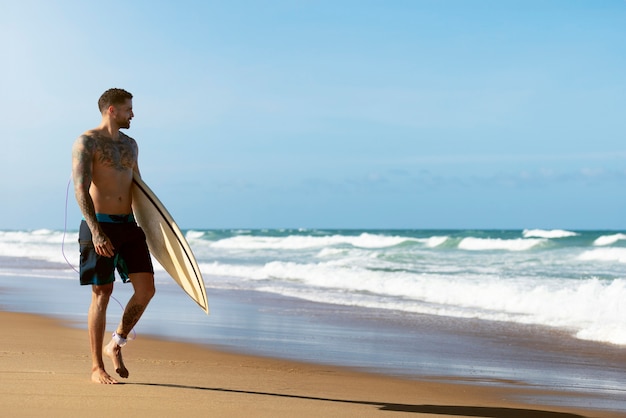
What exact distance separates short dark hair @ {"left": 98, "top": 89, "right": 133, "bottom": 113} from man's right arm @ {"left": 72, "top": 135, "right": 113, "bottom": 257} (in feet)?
0.77

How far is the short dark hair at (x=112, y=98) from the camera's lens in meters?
4.70

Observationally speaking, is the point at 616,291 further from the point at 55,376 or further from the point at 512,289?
the point at 55,376

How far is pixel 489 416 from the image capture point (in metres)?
4.52

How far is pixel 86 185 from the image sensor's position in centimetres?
454

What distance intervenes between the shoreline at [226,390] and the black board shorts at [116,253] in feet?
2.07

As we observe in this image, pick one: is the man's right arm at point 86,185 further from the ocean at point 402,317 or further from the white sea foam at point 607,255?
the white sea foam at point 607,255

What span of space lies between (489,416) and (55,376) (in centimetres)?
254

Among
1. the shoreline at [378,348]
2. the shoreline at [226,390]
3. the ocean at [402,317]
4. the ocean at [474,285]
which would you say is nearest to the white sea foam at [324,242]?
the ocean at [474,285]

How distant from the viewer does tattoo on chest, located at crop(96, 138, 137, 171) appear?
4687mm

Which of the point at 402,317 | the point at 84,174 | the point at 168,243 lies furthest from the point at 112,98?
the point at 402,317

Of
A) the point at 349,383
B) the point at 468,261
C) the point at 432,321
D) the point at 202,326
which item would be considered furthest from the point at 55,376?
the point at 468,261

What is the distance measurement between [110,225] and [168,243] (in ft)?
2.29

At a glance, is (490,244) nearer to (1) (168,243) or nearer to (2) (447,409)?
(1) (168,243)

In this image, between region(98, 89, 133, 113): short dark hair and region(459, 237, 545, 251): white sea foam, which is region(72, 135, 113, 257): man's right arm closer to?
region(98, 89, 133, 113): short dark hair
